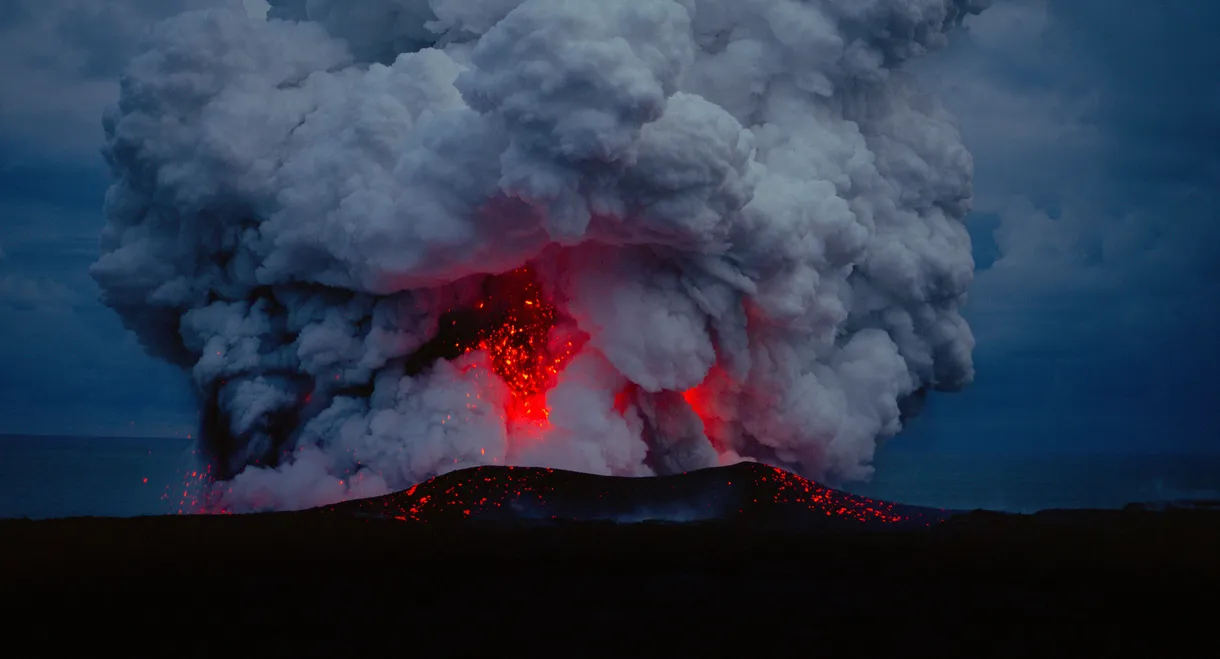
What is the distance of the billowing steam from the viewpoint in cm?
3431

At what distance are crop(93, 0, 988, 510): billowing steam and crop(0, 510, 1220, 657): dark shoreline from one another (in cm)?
428

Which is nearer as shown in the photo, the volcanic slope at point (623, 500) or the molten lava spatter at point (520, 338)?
the volcanic slope at point (623, 500)

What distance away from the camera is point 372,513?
35969 millimetres

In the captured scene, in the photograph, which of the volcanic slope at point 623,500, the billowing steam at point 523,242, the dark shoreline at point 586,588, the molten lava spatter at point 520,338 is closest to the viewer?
the dark shoreline at point 586,588

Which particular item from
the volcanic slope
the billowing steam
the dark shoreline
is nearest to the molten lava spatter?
the billowing steam

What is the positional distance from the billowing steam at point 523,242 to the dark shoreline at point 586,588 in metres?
4.28

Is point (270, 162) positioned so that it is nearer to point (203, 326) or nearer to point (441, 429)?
point (203, 326)

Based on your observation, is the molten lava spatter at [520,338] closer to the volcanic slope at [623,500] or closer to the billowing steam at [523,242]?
the billowing steam at [523,242]

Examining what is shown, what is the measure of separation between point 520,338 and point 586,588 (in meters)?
16.6

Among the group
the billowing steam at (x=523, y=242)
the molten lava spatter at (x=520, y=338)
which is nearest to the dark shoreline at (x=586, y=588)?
the billowing steam at (x=523, y=242)

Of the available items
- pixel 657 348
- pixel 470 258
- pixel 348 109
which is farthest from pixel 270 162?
pixel 657 348

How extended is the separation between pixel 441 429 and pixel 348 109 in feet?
37.2

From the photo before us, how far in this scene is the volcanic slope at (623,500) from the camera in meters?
36.8

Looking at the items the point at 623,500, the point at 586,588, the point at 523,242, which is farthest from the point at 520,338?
the point at 586,588
